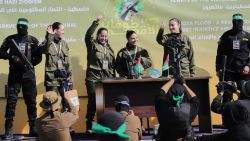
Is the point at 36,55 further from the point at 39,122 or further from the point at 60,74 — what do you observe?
the point at 39,122

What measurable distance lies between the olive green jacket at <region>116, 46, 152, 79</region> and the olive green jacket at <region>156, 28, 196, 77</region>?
31cm

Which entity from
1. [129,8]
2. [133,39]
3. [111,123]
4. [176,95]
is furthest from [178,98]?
[129,8]

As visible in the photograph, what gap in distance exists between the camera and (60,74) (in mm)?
8539

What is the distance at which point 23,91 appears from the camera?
8.64 m

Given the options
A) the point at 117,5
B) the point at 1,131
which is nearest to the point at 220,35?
the point at 117,5

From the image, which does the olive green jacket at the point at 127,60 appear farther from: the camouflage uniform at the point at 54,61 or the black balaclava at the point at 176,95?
the black balaclava at the point at 176,95

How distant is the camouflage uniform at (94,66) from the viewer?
28.6ft

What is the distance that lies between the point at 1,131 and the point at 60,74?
1765mm

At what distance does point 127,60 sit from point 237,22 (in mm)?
1775

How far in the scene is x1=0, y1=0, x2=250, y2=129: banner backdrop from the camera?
9234mm

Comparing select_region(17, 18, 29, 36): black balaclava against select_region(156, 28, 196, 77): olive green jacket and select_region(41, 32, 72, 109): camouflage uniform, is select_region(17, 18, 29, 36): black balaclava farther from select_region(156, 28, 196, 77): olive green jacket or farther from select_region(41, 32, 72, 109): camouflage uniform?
select_region(156, 28, 196, 77): olive green jacket

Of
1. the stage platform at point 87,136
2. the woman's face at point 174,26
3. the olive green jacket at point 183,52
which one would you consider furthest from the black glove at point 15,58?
the woman's face at point 174,26

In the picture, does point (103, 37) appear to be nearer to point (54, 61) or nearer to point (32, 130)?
point (54, 61)

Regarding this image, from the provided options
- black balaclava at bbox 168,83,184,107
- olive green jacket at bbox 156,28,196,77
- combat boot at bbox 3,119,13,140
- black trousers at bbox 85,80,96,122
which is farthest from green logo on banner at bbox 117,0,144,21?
black balaclava at bbox 168,83,184,107
